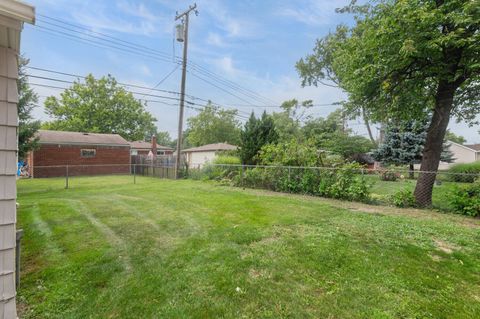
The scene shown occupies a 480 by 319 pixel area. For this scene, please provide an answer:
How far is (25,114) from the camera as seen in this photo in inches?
436

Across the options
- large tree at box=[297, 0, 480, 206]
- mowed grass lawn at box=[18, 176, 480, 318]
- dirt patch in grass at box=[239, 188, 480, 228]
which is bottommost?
mowed grass lawn at box=[18, 176, 480, 318]

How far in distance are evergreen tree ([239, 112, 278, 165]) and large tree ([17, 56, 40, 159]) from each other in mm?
10016

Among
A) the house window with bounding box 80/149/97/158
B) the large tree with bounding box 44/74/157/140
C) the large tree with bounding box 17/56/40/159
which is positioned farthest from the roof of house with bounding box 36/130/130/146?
the large tree with bounding box 44/74/157/140

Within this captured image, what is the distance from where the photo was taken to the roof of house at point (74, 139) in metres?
16.9

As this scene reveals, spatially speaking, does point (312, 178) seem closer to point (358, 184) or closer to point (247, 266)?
point (358, 184)

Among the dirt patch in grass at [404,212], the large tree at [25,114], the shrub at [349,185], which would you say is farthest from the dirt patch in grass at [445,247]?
the large tree at [25,114]

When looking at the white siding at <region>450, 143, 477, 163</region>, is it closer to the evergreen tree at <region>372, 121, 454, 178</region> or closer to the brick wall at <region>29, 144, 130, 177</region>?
the evergreen tree at <region>372, 121, 454, 178</region>

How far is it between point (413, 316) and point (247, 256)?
1846mm

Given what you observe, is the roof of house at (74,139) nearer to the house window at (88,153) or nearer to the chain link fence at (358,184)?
the house window at (88,153)

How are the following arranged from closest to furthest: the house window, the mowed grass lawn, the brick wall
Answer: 1. the mowed grass lawn
2. the brick wall
3. the house window

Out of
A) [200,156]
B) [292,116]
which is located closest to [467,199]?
[200,156]

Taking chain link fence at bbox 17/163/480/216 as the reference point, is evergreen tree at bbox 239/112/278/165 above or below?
above

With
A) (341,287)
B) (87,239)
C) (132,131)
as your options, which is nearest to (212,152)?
(132,131)

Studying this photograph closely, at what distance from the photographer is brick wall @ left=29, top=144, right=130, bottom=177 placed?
16484mm
